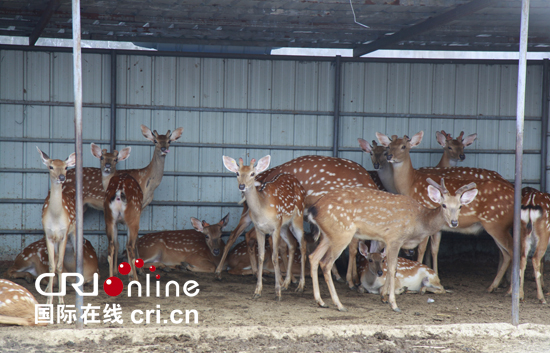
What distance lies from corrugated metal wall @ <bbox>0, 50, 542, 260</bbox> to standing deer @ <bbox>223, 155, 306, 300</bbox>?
2.50m

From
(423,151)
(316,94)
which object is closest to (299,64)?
(316,94)

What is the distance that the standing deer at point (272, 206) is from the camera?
6.43 m

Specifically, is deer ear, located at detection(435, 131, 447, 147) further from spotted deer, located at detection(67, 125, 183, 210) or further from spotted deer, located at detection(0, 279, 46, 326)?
spotted deer, located at detection(0, 279, 46, 326)

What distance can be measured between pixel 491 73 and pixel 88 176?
6802 mm

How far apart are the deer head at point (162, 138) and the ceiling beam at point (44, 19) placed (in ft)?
6.47

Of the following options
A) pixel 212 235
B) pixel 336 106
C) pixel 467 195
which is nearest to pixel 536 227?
pixel 467 195

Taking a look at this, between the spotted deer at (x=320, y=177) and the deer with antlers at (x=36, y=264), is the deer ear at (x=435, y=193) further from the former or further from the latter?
the deer with antlers at (x=36, y=264)

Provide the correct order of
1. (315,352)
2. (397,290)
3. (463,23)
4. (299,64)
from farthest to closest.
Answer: (299,64) < (463,23) < (397,290) < (315,352)

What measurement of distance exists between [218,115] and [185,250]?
7.80ft

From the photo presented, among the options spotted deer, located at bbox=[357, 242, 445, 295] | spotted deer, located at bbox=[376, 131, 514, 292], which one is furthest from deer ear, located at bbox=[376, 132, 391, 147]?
spotted deer, located at bbox=[357, 242, 445, 295]

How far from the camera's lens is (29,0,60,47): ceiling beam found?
23.8 ft

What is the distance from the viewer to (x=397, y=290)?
23.1ft

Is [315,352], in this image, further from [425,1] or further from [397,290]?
[425,1]

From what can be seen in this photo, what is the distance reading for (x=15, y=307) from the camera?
5.12 m
